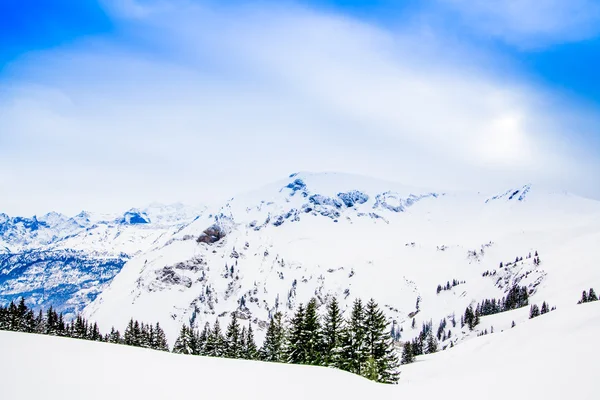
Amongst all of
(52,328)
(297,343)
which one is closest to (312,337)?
(297,343)

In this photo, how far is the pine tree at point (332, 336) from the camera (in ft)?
101

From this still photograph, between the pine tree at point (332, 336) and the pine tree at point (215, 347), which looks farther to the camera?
the pine tree at point (215, 347)

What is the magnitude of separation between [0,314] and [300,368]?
67296 millimetres

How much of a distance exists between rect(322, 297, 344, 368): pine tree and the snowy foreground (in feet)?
47.8

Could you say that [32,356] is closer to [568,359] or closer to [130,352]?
[130,352]

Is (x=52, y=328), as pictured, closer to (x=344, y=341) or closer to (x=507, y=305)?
(x=344, y=341)

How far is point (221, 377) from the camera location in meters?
11.4

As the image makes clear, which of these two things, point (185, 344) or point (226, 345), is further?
point (185, 344)

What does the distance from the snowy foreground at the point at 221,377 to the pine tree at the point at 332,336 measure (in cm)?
1457

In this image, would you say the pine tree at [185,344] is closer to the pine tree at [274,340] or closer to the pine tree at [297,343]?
the pine tree at [274,340]

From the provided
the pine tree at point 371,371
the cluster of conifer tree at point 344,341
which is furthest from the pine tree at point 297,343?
the pine tree at point 371,371

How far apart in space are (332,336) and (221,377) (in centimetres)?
2299

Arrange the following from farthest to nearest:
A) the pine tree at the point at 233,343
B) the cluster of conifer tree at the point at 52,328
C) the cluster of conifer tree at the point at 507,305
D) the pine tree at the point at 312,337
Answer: the cluster of conifer tree at the point at 507,305, the cluster of conifer tree at the point at 52,328, the pine tree at the point at 233,343, the pine tree at the point at 312,337

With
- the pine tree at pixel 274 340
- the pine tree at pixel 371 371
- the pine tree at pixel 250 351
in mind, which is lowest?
the pine tree at pixel 250 351
